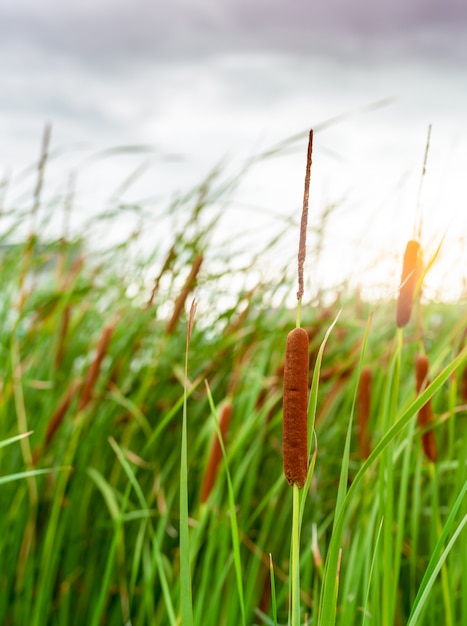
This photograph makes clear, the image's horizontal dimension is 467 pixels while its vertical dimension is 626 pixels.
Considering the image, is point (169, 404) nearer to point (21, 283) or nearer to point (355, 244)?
point (21, 283)

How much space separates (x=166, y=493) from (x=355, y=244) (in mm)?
926

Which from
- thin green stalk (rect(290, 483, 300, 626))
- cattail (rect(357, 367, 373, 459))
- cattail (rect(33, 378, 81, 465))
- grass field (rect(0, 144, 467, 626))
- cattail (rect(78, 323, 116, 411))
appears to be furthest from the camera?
grass field (rect(0, 144, 467, 626))

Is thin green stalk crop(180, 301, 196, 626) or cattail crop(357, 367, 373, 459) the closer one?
thin green stalk crop(180, 301, 196, 626)

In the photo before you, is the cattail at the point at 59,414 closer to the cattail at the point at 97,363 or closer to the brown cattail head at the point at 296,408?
the cattail at the point at 97,363

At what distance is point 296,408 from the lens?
0.71 m

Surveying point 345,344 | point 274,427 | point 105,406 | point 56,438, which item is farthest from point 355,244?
point 56,438

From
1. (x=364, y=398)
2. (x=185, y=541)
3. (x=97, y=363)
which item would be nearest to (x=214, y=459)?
(x=364, y=398)

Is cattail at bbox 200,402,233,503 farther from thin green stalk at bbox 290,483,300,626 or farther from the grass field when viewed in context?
thin green stalk at bbox 290,483,300,626

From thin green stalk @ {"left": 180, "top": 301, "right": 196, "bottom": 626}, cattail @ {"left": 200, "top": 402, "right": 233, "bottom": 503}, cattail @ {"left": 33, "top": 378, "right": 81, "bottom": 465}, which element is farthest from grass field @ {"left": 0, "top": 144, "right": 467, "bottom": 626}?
thin green stalk @ {"left": 180, "top": 301, "right": 196, "bottom": 626}

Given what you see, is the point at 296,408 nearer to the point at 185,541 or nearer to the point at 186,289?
the point at 185,541

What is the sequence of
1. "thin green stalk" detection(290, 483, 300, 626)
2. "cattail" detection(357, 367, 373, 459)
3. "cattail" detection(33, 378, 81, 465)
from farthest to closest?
1. "cattail" detection(33, 378, 81, 465)
2. "cattail" detection(357, 367, 373, 459)
3. "thin green stalk" detection(290, 483, 300, 626)

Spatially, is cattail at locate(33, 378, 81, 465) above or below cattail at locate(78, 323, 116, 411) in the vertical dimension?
below

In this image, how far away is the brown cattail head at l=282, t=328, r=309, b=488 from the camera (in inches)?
27.9

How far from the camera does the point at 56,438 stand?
7.20ft
